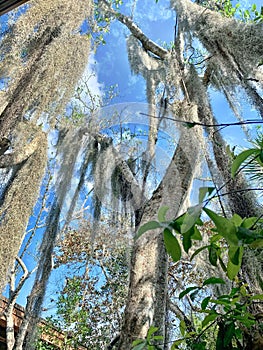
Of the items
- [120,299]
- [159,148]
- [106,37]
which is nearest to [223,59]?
[159,148]

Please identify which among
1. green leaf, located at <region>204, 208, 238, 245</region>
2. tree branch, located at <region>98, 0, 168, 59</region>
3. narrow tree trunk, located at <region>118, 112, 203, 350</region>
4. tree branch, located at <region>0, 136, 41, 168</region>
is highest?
tree branch, located at <region>98, 0, 168, 59</region>

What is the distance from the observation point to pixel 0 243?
2.50 m

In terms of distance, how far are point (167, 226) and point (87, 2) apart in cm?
320

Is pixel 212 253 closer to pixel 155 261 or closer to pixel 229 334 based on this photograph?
pixel 229 334

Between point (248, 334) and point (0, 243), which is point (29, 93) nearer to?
point (0, 243)

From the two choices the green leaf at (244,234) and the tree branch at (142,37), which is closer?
the green leaf at (244,234)

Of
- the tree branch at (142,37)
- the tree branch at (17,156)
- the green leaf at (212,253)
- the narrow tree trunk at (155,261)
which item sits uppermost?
the tree branch at (142,37)

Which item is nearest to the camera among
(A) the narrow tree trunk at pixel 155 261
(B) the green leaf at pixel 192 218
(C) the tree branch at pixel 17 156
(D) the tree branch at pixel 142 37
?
(B) the green leaf at pixel 192 218

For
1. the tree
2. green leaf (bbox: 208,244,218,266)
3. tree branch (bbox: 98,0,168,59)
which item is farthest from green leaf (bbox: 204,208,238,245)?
tree branch (bbox: 98,0,168,59)

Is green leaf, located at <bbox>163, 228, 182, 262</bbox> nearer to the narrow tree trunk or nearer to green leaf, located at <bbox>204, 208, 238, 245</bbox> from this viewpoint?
green leaf, located at <bbox>204, 208, 238, 245</bbox>

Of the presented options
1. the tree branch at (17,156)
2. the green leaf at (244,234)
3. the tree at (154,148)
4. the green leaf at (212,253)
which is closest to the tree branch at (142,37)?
the tree at (154,148)

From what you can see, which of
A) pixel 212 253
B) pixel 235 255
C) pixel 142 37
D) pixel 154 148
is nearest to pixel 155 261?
pixel 154 148

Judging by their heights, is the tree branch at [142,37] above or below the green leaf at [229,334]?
above

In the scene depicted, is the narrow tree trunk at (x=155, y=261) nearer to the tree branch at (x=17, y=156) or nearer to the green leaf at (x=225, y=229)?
the tree branch at (x=17, y=156)
